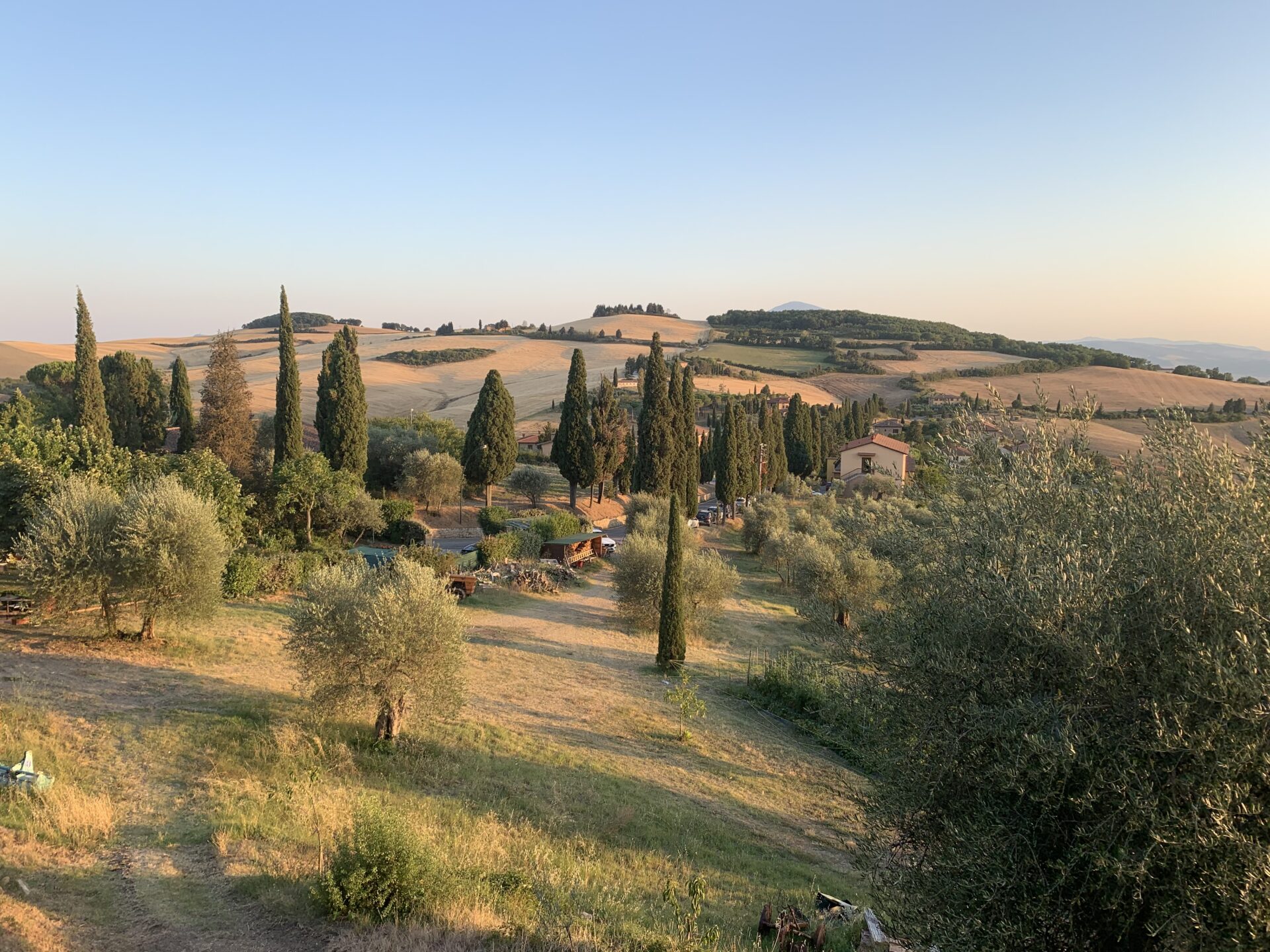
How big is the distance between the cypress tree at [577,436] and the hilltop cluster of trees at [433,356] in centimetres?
8329

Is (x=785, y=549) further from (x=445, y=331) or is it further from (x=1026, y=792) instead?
(x=445, y=331)

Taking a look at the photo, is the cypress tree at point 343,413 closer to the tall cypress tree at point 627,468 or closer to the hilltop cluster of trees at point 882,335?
the tall cypress tree at point 627,468

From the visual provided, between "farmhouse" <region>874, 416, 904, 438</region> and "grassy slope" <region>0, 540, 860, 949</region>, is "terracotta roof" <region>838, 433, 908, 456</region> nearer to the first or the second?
"farmhouse" <region>874, 416, 904, 438</region>

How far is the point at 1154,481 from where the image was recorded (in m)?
6.91

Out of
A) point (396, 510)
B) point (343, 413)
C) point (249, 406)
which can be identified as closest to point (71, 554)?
point (396, 510)

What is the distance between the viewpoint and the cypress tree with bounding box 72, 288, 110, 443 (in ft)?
113

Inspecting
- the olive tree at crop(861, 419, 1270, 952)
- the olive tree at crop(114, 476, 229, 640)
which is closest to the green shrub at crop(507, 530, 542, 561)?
the olive tree at crop(114, 476, 229, 640)

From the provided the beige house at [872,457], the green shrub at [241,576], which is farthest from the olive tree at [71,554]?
the beige house at [872,457]

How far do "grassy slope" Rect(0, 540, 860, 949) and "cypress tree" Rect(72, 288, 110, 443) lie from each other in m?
20.6

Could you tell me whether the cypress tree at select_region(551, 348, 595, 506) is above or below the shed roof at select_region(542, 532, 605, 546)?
above

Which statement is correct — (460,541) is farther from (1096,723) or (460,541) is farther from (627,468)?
(1096,723)

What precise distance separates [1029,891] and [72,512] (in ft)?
62.3

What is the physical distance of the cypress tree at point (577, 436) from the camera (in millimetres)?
45250

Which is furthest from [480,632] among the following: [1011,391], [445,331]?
[445,331]
